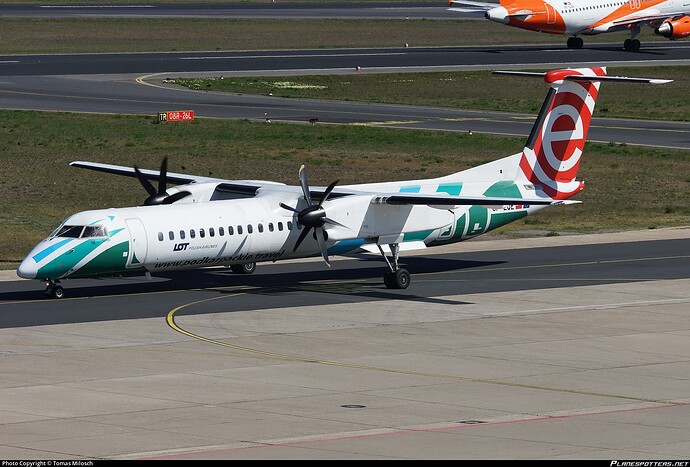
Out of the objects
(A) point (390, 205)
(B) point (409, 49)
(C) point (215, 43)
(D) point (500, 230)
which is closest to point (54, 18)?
(C) point (215, 43)

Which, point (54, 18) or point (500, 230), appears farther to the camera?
point (54, 18)

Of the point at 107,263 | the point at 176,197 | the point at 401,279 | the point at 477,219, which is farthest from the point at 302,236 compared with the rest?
the point at 477,219

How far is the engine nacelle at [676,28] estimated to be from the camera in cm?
11856

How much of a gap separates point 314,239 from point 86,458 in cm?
1939

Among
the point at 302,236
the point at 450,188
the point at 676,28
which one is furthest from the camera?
the point at 676,28

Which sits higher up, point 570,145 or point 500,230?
point 570,145

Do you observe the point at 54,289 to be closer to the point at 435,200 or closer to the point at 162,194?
the point at 162,194

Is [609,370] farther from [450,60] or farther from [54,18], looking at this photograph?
[54,18]

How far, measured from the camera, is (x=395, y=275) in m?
40.1

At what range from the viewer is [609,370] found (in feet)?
95.4

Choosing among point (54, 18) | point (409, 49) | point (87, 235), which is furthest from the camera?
point (54, 18)

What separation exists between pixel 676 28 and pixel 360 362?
9650cm

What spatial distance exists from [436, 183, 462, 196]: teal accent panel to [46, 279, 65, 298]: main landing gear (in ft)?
40.7

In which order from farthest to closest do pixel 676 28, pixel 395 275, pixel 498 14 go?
1. pixel 676 28
2. pixel 498 14
3. pixel 395 275
